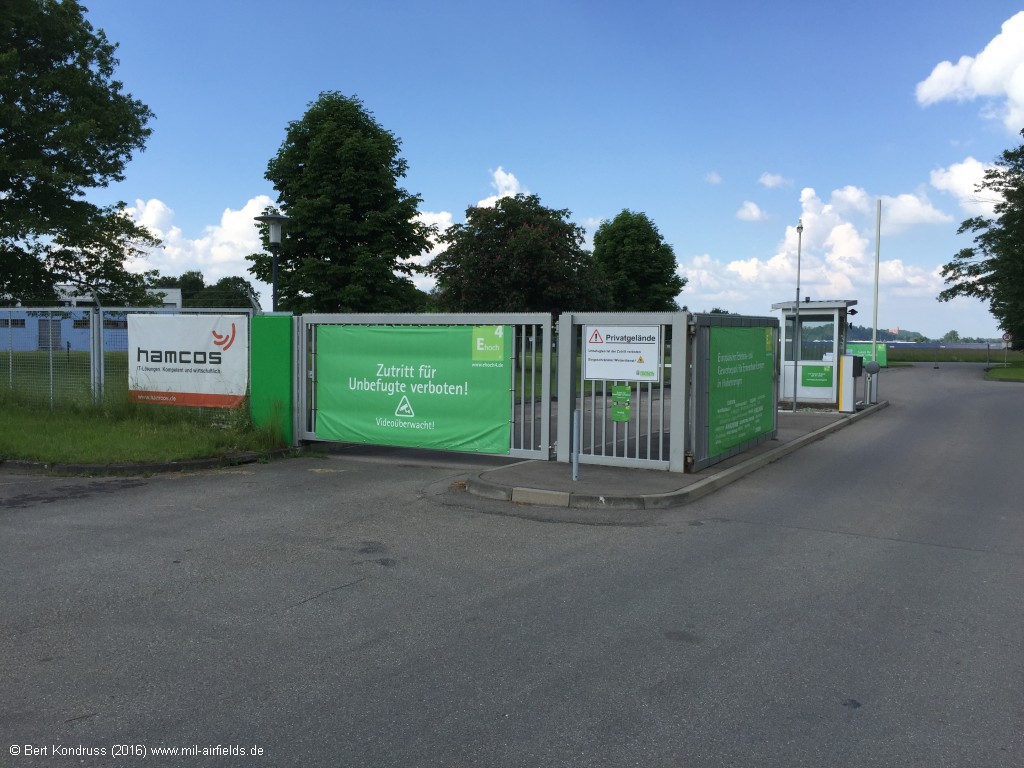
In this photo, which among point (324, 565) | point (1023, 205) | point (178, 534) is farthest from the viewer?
point (1023, 205)

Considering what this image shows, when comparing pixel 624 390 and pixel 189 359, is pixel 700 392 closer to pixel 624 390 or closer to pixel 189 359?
pixel 624 390

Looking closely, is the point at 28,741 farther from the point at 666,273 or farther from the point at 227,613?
the point at 666,273

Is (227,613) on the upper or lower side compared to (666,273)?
lower

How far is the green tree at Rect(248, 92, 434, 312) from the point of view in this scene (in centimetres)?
2994

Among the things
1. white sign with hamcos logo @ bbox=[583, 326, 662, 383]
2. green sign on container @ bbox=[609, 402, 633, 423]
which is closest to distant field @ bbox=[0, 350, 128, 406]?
white sign with hamcos logo @ bbox=[583, 326, 662, 383]

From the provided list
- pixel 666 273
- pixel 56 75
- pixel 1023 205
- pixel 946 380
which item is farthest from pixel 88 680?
pixel 1023 205

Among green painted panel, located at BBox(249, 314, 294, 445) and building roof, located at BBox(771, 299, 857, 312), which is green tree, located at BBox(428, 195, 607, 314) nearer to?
building roof, located at BBox(771, 299, 857, 312)

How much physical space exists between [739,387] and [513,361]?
11.8ft

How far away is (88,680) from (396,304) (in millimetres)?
27295

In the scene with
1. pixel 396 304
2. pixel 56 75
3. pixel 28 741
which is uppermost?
pixel 56 75

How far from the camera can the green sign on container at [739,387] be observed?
1122 centimetres

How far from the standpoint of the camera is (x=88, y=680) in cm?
423

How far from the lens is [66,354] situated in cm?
1502

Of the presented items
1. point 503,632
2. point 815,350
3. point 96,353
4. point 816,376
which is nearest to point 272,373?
point 96,353
